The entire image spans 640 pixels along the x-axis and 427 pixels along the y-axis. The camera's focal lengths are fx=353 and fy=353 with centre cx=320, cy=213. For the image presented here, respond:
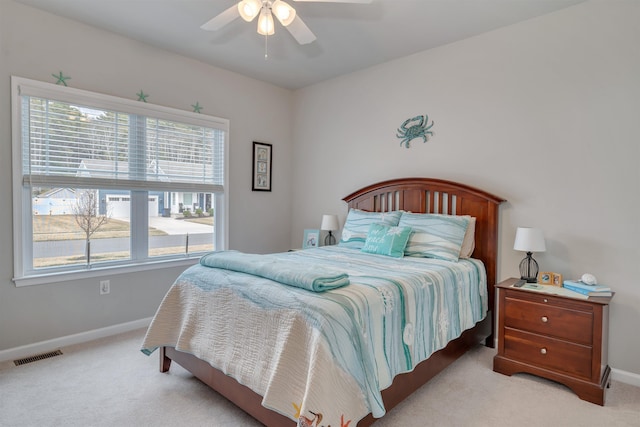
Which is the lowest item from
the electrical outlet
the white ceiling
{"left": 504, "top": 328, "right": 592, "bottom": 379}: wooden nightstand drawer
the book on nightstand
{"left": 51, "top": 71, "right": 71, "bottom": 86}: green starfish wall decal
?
{"left": 504, "top": 328, "right": 592, "bottom": 379}: wooden nightstand drawer

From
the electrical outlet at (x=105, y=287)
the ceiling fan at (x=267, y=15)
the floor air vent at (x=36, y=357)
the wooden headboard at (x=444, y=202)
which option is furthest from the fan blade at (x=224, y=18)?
the floor air vent at (x=36, y=357)

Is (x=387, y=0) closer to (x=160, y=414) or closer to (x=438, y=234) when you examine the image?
(x=438, y=234)

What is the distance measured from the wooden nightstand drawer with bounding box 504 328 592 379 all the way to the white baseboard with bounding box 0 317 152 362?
321 cm

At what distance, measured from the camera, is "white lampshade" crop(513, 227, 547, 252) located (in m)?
2.58

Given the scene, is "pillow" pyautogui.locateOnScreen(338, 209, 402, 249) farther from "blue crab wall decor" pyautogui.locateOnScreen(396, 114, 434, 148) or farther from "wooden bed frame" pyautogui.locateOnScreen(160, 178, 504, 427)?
"blue crab wall decor" pyautogui.locateOnScreen(396, 114, 434, 148)

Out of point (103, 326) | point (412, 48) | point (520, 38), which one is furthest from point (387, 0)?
point (103, 326)

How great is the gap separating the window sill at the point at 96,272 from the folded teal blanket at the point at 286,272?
1398mm

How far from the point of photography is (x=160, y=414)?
2.00m

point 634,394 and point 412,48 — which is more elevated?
point 412,48

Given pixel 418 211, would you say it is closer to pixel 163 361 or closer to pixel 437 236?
pixel 437 236

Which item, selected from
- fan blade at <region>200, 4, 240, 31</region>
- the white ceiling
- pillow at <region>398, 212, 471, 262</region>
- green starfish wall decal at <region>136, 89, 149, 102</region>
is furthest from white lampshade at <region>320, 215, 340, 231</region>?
fan blade at <region>200, 4, 240, 31</region>

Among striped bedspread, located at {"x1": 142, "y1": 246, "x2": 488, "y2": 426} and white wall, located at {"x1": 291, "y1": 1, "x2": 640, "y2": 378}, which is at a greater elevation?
white wall, located at {"x1": 291, "y1": 1, "x2": 640, "y2": 378}

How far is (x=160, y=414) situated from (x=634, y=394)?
2973mm

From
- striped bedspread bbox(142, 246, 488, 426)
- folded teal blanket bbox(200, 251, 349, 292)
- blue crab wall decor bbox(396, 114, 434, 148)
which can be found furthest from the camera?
blue crab wall decor bbox(396, 114, 434, 148)
